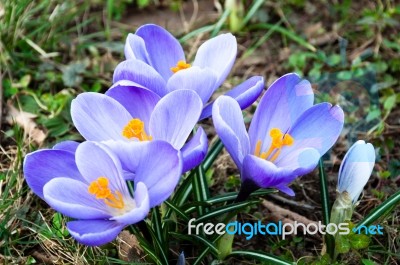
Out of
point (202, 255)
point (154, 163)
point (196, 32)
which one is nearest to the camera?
point (154, 163)

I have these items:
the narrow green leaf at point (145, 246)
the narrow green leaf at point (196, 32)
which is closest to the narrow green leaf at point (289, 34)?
the narrow green leaf at point (196, 32)

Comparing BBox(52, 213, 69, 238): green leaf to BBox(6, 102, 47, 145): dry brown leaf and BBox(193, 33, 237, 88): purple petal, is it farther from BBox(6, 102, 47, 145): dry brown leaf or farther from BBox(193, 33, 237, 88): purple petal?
BBox(193, 33, 237, 88): purple petal

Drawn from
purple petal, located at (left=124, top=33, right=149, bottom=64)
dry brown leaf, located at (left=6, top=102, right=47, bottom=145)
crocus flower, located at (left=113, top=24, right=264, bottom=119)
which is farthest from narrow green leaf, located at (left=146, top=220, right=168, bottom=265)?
dry brown leaf, located at (left=6, top=102, right=47, bottom=145)

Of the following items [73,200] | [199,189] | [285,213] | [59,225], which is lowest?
[285,213]

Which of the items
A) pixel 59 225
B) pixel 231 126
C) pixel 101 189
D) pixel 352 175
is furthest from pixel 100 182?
pixel 352 175

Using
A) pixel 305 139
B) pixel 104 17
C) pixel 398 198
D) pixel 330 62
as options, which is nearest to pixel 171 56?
pixel 305 139

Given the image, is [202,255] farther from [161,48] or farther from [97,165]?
[161,48]

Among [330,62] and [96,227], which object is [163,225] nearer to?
[96,227]
